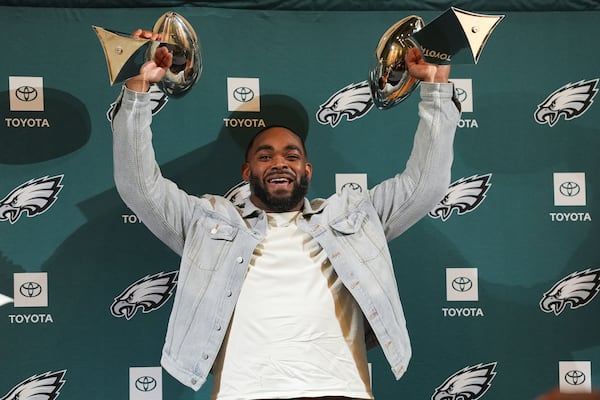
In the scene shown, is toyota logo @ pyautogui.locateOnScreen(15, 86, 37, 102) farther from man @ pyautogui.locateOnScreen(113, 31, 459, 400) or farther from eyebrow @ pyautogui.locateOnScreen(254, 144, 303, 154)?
eyebrow @ pyautogui.locateOnScreen(254, 144, 303, 154)

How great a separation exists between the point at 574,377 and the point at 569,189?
0.74m

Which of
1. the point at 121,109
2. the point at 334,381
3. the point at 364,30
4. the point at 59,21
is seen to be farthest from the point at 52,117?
the point at 334,381

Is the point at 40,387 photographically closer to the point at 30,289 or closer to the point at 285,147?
the point at 30,289

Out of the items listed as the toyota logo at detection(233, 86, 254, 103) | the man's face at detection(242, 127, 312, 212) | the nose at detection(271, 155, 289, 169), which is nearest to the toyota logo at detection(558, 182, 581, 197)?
the man's face at detection(242, 127, 312, 212)

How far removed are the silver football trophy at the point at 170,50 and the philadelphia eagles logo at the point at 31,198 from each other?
2.09 ft

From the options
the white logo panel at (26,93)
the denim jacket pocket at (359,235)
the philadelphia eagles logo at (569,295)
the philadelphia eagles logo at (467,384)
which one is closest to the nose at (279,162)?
the denim jacket pocket at (359,235)

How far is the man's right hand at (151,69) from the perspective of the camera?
8.17ft

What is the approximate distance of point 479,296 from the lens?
3.24 m

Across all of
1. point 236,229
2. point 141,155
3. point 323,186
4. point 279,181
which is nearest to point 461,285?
point 323,186

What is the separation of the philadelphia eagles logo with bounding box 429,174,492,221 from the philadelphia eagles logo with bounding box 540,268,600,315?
460 millimetres

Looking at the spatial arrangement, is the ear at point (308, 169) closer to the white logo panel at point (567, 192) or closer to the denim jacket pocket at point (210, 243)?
the denim jacket pocket at point (210, 243)

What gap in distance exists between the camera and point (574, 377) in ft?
10.6

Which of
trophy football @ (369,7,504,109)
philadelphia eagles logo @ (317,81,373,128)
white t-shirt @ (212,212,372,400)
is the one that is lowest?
white t-shirt @ (212,212,372,400)

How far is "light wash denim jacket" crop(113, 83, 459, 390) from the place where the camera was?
2557 millimetres
